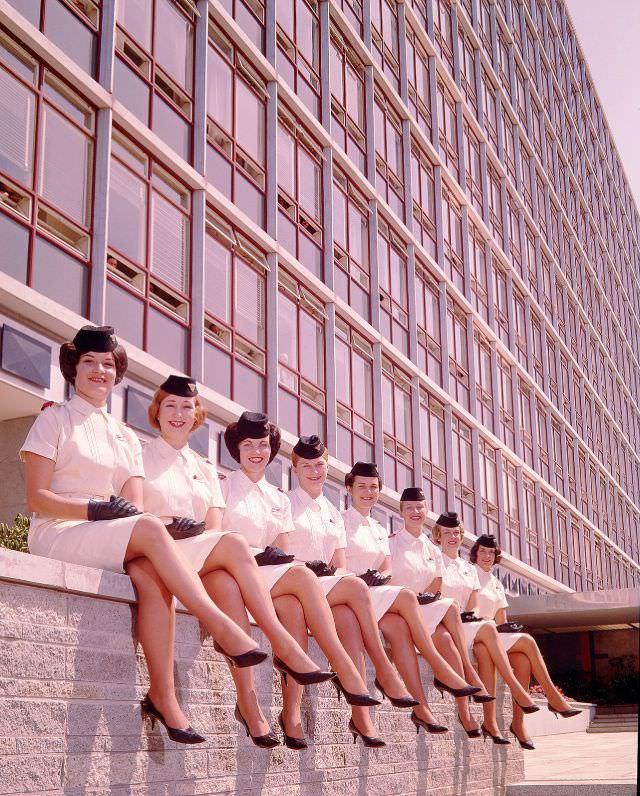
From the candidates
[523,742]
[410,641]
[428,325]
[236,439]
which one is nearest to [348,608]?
[410,641]

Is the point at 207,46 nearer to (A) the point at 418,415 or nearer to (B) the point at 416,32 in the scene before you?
(A) the point at 418,415

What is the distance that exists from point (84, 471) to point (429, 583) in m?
5.19

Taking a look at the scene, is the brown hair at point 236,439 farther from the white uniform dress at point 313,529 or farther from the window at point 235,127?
the window at point 235,127

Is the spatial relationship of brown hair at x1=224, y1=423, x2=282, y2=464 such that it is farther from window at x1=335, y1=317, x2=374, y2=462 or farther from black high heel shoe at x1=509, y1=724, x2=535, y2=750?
window at x1=335, y1=317, x2=374, y2=462

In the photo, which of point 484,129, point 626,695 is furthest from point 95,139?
point 626,695

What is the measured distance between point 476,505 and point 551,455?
894 centimetres

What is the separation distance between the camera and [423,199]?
1041 inches

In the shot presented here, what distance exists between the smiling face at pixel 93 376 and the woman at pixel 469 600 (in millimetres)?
5193

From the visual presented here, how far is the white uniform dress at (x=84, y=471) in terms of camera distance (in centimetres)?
575

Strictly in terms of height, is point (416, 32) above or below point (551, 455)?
above

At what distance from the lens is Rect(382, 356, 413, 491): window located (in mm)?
22156

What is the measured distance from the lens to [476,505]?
2744cm

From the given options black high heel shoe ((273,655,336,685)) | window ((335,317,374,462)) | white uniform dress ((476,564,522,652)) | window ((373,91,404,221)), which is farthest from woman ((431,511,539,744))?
window ((373,91,404,221))

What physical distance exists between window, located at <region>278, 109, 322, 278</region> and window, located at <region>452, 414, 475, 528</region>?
806cm
